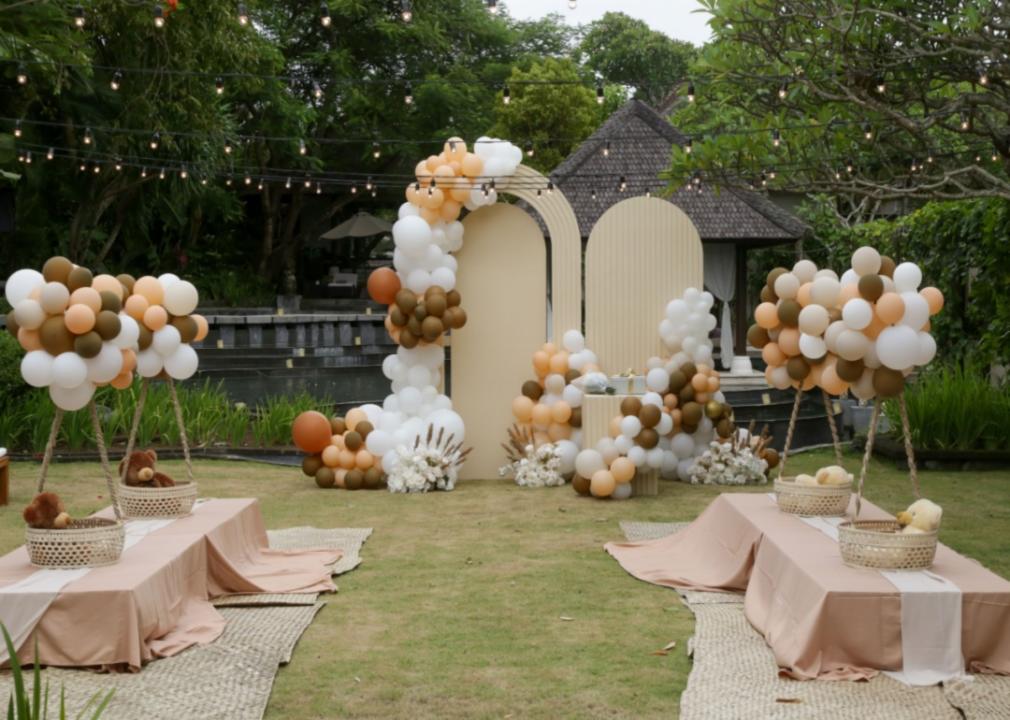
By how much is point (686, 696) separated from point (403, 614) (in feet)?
6.22

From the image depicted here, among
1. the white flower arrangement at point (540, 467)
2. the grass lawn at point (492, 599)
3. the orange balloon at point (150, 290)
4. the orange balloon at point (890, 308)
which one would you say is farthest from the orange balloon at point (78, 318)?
the white flower arrangement at point (540, 467)

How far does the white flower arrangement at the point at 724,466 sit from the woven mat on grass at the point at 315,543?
344 centimetres

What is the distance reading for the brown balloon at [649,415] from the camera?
9852 millimetres

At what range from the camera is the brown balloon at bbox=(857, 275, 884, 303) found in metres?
5.48

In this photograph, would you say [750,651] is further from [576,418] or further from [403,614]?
[576,418]

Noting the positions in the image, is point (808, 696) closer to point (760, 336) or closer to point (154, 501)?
point (760, 336)

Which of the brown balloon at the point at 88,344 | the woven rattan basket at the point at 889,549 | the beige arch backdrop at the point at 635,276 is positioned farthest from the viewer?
the beige arch backdrop at the point at 635,276

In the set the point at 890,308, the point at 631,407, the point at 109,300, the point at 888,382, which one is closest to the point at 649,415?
the point at 631,407

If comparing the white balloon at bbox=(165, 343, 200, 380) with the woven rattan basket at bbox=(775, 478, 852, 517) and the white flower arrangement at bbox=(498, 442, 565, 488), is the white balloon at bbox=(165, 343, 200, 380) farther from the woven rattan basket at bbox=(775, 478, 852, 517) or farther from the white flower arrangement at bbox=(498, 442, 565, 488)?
the white flower arrangement at bbox=(498, 442, 565, 488)

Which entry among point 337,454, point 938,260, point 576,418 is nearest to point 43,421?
point 337,454

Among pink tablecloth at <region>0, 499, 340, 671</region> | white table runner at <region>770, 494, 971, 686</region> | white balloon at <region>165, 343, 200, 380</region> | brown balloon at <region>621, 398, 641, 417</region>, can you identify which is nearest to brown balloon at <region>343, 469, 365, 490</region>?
brown balloon at <region>621, 398, 641, 417</region>

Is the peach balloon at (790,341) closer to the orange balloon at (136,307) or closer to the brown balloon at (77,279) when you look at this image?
the orange balloon at (136,307)

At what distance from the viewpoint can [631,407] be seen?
32.5 ft

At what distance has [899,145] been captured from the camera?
30.4 ft
